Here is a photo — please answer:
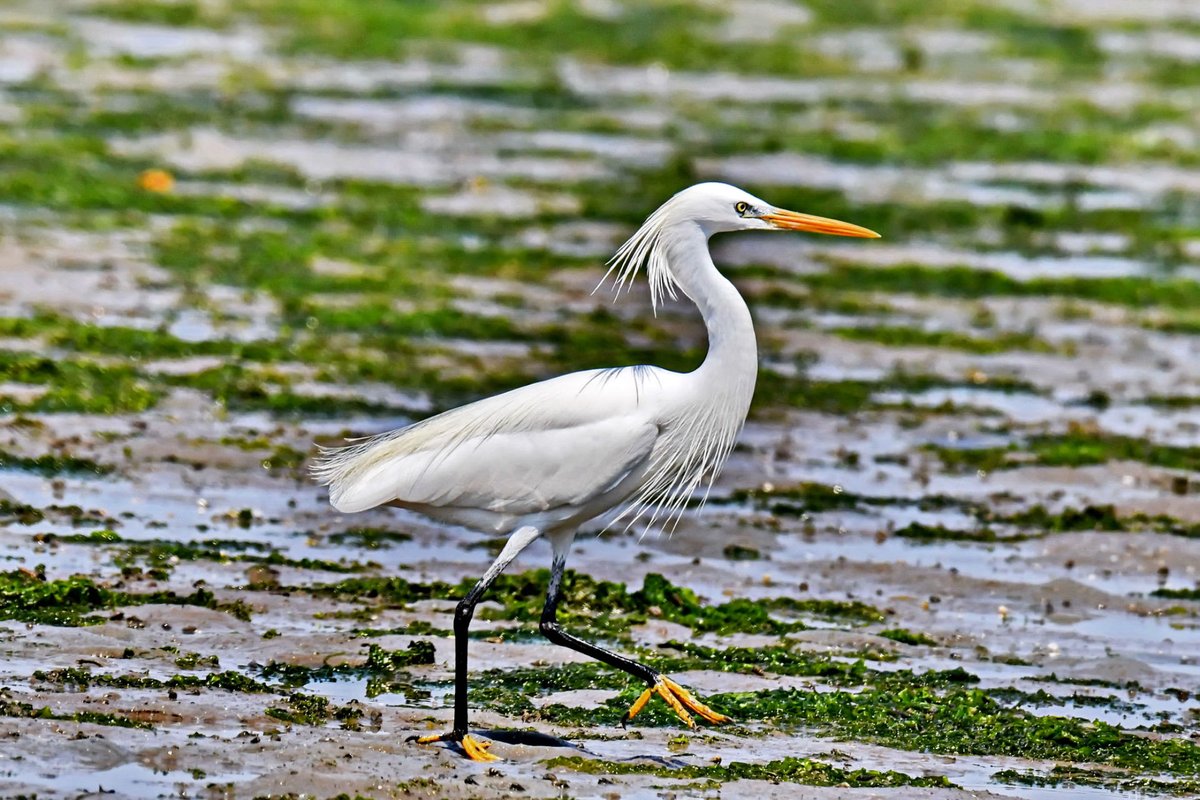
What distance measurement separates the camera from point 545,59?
2809cm

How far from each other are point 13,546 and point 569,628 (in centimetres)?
266

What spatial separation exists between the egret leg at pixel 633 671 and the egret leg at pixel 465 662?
22 cm

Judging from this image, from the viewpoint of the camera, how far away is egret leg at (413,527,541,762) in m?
6.64

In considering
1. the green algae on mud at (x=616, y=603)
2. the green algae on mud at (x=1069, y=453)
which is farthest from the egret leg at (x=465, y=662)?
the green algae on mud at (x=1069, y=453)

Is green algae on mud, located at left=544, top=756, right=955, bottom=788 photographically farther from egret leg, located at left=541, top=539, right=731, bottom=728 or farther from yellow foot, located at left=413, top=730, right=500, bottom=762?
egret leg, located at left=541, top=539, right=731, bottom=728

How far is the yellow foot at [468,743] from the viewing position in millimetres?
6590

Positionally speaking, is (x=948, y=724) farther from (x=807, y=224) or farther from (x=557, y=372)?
(x=557, y=372)

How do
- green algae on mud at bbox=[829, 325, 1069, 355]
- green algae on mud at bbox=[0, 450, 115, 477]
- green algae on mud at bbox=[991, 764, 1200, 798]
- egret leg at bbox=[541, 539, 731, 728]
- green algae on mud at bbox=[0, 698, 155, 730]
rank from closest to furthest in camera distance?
green algae on mud at bbox=[0, 698, 155, 730]
green algae on mud at bbox=[991, 764, 1200, 798]
egret leg at bbox=[541, 539, 731, 728]
green algae on mud at bbox=[0, 450, 115, 477]
green algae on mud at bbox=[829, 325, 1069, 355]

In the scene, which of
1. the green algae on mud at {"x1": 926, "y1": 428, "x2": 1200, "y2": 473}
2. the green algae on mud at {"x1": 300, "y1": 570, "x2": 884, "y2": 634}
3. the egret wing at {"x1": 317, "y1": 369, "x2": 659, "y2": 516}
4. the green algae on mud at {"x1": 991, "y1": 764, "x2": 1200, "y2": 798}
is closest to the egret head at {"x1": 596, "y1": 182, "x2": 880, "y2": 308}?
the egret wing at {"x1": 317, "y1": 369, "x2": 659, "y2": 516}

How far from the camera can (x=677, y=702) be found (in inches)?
281

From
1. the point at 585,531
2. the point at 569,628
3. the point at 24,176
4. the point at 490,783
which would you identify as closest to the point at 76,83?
the point at 24,176

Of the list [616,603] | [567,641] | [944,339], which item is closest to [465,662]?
[567,641]

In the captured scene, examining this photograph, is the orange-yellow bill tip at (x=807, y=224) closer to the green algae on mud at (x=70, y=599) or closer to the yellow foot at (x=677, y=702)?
the yellow foot at (x=677, y=702)

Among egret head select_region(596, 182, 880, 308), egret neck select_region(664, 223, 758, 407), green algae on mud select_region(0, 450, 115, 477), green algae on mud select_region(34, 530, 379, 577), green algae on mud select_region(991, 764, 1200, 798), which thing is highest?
egret head select_region(596, 182, 880, 308)
